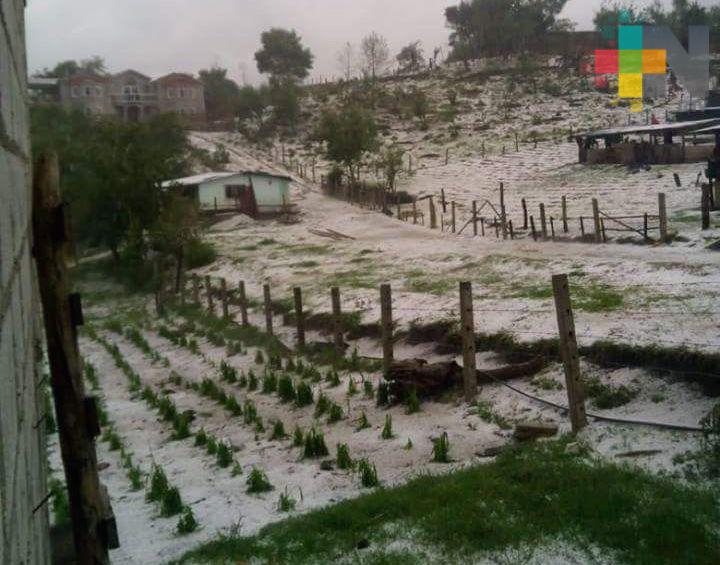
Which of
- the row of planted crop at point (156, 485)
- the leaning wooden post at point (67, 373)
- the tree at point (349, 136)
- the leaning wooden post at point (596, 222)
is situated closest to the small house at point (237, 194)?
the tree at point (349, 136)

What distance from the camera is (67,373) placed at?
5117mm

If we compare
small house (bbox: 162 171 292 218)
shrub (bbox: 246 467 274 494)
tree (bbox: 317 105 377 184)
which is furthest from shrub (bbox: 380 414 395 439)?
tree (bbox: 317 105 377 184)


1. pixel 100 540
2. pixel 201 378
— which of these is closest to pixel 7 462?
pixel 100 540

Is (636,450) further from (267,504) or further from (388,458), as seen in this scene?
(267,504)

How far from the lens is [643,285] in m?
14.3

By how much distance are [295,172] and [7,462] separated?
60.1 m

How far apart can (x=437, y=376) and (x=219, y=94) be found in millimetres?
77649

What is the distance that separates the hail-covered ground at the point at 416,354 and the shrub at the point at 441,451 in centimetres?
11

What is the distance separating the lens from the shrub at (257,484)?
8.68 m

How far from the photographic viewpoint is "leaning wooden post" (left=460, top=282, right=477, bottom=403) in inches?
428

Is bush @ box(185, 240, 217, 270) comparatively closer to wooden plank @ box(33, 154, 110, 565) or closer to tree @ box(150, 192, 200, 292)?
tree @ box(150, 192, 200, 292)

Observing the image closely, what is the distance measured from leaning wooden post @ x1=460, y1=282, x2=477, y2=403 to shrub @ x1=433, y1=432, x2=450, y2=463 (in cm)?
187

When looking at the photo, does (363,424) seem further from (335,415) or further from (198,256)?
(198,256)

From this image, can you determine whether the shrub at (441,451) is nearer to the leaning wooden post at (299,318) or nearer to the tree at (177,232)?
the leaning wooden post at (299,318)
